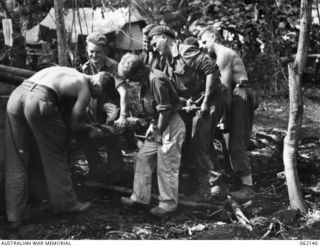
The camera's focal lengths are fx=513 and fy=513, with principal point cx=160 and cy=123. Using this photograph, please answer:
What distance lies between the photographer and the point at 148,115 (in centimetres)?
525

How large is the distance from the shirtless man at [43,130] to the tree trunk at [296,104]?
193 cm

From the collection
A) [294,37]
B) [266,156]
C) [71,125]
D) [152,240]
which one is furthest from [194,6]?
[152,240]

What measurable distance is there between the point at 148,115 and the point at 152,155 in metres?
0.43

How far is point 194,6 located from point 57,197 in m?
6.09

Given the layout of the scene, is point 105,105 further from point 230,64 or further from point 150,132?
point 230,64

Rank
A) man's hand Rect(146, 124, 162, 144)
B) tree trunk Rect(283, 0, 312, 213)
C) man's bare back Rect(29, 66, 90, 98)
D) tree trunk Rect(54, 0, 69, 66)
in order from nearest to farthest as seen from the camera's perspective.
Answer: tree trunk Rect(283, 0, 312, 213), man's bare back Rect(29, 66, 90, 98), man's hand Rect(146, 124, 162, 144), tree trunk Rect(54, 0, 69, 66)

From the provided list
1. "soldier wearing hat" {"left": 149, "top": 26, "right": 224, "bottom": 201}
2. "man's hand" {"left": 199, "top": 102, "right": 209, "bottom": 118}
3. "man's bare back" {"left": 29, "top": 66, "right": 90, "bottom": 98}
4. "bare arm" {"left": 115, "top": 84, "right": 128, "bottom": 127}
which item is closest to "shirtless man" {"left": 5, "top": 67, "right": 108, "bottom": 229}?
"man's bare back" {"left": 29, "top": 66, "right": 90, "bottom": 98}

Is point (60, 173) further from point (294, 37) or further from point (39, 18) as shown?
point (39, 18)

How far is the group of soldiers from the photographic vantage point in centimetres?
479

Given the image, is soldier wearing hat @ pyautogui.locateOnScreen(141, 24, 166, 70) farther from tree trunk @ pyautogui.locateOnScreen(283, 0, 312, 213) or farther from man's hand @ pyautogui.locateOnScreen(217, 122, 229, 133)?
tree trunk @ pyautogui.locateOnScreen(283, 0, 312, 213)

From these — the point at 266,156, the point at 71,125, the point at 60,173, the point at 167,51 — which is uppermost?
the point at 167,51

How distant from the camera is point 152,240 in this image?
176 inches

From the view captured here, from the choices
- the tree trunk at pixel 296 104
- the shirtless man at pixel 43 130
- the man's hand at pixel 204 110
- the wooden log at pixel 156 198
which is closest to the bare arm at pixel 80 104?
the shirtless man at pixel 43 130

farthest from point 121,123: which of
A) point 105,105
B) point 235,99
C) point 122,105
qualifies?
point 235,99
